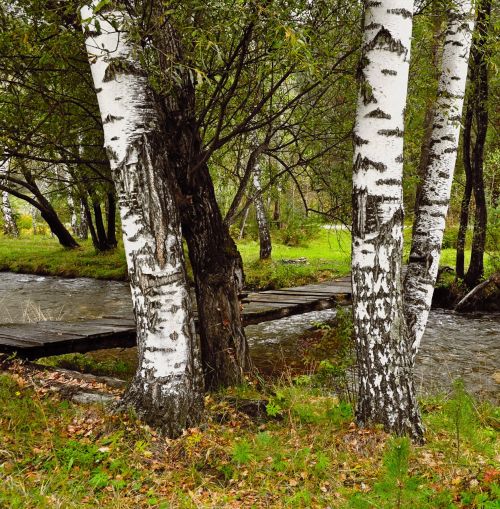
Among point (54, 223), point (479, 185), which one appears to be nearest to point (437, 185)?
point (479, 185)

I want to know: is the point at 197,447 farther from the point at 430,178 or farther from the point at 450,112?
the point at 450,112

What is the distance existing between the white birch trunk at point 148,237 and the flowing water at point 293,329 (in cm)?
272

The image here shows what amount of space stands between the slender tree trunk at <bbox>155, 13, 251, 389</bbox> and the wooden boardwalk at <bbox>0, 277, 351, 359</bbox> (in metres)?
1.66

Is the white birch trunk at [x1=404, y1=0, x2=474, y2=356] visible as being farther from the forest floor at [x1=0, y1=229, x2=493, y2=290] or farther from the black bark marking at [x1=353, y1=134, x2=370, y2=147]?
the forest floor at [x1=0, y1=229, x2=493, y2=290]

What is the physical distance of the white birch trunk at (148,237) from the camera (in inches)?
144

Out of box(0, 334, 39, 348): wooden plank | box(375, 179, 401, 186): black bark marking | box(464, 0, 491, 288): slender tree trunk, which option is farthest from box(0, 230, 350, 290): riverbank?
box(375, 179, 401, 186): black bark marking

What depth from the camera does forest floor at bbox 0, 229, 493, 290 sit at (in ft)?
43.0

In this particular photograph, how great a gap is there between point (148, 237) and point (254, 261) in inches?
429

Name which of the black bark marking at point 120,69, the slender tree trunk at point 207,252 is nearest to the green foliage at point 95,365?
the slender tree trunk at point 207,252

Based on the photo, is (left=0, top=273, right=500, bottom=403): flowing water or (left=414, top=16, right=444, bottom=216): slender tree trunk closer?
(left=414, top=16, right=444, bottom=216): slender tree trunk

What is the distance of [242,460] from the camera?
339cm

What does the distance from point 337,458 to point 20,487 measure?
202 centimetres

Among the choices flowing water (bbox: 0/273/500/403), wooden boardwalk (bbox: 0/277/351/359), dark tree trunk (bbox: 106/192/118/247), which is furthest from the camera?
dark tree trunk (bbox: 106/192/118/247)

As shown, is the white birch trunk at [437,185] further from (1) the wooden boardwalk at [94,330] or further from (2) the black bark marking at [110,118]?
(2) the black bark marking at [110,118]
